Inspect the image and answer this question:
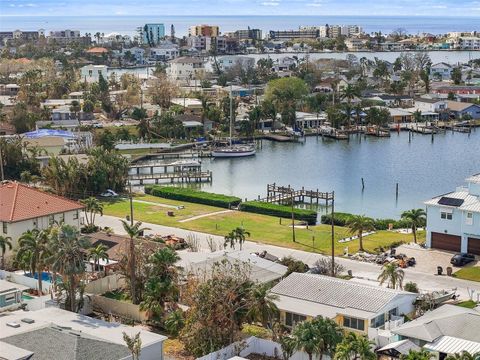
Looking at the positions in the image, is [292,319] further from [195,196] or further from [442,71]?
[442,71]

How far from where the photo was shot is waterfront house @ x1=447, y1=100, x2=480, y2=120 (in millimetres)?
117062

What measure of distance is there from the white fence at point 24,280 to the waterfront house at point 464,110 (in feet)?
287

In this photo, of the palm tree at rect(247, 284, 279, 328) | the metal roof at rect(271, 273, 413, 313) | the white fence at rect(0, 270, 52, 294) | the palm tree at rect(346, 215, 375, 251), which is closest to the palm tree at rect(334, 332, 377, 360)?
the palm tree at rect(247, 284, 279, 328)

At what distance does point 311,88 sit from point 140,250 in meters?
101

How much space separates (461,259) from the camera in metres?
47.3

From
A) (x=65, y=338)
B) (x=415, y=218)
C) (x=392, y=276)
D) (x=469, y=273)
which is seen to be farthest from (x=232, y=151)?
(x=65, y=338)

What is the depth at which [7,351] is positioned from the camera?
28047mm

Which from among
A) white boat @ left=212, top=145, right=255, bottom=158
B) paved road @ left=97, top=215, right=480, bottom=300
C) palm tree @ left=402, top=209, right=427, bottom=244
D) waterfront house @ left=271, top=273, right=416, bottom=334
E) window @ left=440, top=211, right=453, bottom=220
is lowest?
white boat @ left=212, top=145, right=255, bottom=158

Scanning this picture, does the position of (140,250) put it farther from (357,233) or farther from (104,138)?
(104,138)

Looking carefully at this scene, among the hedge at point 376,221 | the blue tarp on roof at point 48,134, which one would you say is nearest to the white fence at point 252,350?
the hedge at point 376,221

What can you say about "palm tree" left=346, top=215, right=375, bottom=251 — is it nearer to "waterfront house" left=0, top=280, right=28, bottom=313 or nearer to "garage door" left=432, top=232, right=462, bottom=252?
"garage door" left=432, top=232, right=462, bottom=252

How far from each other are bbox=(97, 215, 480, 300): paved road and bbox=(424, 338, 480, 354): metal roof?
949 centimetres

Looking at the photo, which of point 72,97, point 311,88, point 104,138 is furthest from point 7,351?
point 311,88

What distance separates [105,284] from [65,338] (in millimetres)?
10600
